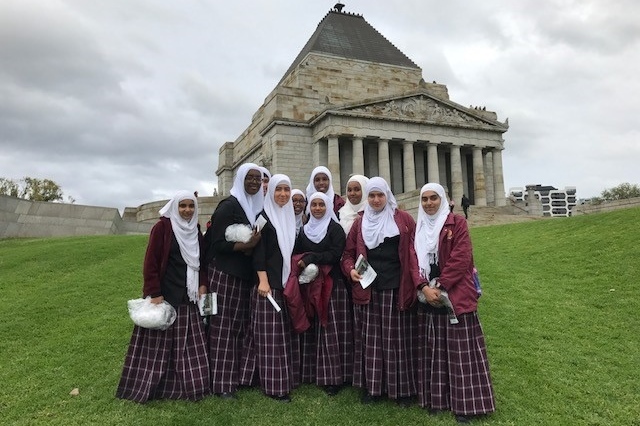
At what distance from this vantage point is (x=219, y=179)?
49031 millimetres

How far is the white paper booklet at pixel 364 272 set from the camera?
5398 mm

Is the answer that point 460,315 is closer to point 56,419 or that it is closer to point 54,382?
point 56,419

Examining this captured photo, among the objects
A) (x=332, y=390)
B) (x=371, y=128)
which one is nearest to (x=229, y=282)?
(x=332, y=390)

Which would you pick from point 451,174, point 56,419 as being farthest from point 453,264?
point 451,174

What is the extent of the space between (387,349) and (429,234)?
1.37m

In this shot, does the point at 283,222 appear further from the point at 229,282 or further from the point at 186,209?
the point at 186,209

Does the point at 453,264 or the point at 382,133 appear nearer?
the point at 453,264

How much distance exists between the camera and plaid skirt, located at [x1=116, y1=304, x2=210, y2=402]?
537 centimetres

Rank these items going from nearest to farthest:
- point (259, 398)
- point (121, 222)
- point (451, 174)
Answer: point (259, 398) → point (121, 222) → point (451, 174)

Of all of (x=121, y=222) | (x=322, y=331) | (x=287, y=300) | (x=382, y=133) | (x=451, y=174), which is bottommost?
(x=322, y=331)

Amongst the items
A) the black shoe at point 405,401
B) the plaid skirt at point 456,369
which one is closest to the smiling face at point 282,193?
the plaid skirt at point 456,369

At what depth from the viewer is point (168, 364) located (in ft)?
17.9

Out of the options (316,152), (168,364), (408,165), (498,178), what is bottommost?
(168,364)

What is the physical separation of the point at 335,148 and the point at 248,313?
28.3 meters
